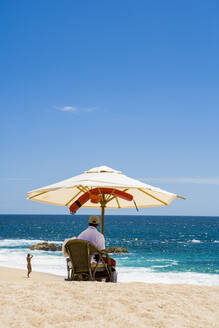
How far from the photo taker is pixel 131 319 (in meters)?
4.40

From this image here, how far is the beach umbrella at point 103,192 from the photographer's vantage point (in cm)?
648

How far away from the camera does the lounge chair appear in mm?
6227

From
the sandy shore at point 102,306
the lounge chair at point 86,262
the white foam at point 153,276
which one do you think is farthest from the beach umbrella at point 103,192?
the white foam at point 153,276

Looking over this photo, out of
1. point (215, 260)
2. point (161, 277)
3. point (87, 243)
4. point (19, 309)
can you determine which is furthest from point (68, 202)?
point (215, 260)

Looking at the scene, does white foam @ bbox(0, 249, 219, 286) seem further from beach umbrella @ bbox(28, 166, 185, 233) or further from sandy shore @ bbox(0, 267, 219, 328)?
sandy shore @ bbox(0, 267, 219, 328)

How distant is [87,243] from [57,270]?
55.4ft

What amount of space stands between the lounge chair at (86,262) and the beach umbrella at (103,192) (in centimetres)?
90

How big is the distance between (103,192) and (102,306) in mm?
2853

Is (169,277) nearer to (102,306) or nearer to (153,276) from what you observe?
(153,276)

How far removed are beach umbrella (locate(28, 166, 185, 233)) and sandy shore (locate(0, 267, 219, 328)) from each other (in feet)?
4.94

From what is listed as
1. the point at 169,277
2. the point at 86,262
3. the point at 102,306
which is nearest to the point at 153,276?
the point at 169,277

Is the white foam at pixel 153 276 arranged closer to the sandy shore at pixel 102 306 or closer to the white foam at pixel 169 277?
the white foam at pixel 169 277

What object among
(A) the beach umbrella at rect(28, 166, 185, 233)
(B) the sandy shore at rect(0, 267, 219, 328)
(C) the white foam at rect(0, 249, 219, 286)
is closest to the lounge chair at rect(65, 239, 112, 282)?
(B) the sandy shore at rect(0, 267, 219, 328)

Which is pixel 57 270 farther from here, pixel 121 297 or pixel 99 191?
pixel 121 297
